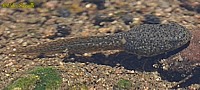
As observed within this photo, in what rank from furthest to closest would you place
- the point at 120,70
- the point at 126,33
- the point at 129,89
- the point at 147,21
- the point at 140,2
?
the point at 140,2
the point at 147,21
the point at 126,33
the point at 120,70
the point at 129,89

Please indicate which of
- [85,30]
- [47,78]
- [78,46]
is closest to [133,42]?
[78,46]

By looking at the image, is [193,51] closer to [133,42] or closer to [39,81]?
[133,42]

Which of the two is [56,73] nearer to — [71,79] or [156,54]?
[71,79]

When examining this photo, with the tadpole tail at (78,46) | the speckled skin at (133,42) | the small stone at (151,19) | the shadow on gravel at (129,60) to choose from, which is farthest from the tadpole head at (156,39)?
the small stone at (151,19)

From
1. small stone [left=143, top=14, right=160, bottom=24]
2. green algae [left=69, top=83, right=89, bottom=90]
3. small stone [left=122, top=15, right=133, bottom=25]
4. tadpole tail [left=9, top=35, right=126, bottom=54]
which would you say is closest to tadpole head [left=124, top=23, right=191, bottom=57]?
tadpole tail [left=9, top=35, right=126, bottom=54]

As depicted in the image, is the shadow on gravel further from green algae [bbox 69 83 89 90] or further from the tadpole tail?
green algae [bbox 69 83 89 90]

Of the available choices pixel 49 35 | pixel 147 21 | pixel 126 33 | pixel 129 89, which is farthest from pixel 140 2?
pixel 129 89

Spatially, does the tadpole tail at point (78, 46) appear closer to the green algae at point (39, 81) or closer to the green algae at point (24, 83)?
the green algae at point (39, 81)

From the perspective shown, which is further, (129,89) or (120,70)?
(120,70)
